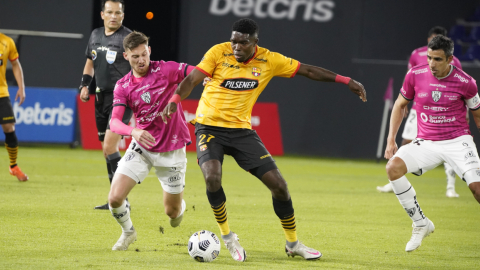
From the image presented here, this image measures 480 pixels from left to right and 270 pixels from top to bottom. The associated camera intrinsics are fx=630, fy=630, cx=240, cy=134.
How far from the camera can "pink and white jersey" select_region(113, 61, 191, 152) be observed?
18.6ft

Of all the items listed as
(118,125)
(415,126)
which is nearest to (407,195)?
(118,125)

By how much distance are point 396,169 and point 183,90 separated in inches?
85.6

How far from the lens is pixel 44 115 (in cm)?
1583

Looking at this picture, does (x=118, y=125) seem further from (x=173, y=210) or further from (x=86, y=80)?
(x=86, y=80)

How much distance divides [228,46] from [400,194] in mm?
2131

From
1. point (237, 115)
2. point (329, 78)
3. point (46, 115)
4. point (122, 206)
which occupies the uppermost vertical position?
point (329, 78)

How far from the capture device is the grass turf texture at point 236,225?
17.0 feet

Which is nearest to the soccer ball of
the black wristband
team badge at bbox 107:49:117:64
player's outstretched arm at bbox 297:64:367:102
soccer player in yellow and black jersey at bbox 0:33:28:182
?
player's outstretched arm at bbox 297:64:367:102

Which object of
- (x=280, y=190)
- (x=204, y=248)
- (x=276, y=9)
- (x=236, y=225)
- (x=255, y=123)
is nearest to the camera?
(x=204, y=248)

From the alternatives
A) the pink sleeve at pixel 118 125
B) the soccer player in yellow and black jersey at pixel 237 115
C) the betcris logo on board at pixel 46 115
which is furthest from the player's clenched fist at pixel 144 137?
the betcris logo on board at pixel 46 115

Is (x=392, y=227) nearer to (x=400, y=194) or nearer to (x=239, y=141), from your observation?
(x=400, y=194)

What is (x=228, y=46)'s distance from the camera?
559 centimetres

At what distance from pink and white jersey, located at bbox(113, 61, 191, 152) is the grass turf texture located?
0.98 m

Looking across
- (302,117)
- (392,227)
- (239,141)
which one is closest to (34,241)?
(239,141)
